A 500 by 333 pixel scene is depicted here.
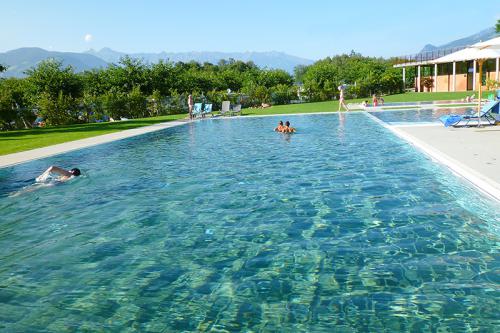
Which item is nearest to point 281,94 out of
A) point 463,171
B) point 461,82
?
point 461,82

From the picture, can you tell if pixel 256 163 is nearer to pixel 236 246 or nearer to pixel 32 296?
pixel 236 246

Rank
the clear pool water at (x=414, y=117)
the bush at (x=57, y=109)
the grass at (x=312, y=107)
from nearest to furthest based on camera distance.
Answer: the clear pool water at (x=414, y=117) → the bush at (x=57, y=109) → the grass at (x=312, y=107)

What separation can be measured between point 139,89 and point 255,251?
30849 millimetres

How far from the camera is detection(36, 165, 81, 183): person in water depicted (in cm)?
980

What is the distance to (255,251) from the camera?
531 cm

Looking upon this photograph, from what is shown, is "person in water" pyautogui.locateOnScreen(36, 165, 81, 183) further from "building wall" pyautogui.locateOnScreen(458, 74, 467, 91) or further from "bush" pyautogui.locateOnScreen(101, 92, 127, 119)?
"building wall" pyautogui.locateOnScreen(458, 74, 467, 91)

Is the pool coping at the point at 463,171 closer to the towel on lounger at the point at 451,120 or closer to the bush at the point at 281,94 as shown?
the towel on lounger at the point at 451,120

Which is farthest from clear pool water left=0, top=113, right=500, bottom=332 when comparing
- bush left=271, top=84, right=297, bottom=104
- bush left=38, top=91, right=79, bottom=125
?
bush left=271, top=84, right=297, bottom=104

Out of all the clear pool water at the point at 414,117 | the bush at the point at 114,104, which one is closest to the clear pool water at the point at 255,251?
the clear pool water at the point at 414,117

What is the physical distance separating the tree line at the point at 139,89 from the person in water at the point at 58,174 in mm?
18241

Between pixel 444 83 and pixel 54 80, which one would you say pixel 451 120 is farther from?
pixel 444 83

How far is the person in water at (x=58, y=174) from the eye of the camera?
9.80 metres

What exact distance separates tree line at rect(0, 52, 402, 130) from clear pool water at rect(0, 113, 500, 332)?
780 inches

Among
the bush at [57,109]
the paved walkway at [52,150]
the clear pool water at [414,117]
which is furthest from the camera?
the bush at [57,109]
